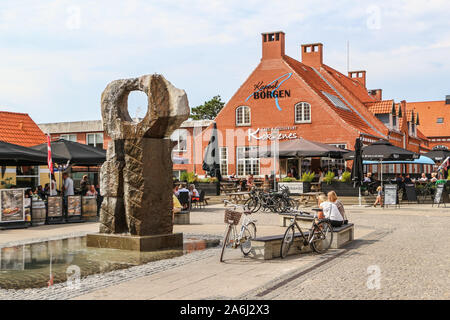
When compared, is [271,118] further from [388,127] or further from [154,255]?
[154,255]

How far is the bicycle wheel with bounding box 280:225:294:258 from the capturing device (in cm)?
919

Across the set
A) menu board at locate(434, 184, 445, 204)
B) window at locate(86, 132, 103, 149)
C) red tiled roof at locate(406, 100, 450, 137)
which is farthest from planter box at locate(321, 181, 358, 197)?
red tiled roof at locate(406, 100, 450, 137)

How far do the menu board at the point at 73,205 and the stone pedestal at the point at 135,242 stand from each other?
18.8ft

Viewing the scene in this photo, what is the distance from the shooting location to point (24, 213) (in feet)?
47.6

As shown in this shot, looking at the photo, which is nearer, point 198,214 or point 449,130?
point 198,214

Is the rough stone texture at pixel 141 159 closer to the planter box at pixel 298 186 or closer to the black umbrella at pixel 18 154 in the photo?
the black umbrella at pixel 18 154

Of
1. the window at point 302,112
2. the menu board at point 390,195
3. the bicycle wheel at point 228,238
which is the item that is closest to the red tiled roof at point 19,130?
the window at point 302,112

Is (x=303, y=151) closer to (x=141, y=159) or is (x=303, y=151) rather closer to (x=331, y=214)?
(x=331, y=214)

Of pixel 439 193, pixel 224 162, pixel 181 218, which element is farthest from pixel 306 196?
pixel 224 162

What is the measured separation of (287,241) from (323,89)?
30.8 meters

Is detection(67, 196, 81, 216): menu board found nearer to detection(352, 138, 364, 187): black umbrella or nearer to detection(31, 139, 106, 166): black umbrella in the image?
detection(31, 139, 106, 166): black umbrella

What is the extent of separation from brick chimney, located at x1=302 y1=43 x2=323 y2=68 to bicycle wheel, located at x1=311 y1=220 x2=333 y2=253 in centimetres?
3494

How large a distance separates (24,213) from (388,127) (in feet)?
106
